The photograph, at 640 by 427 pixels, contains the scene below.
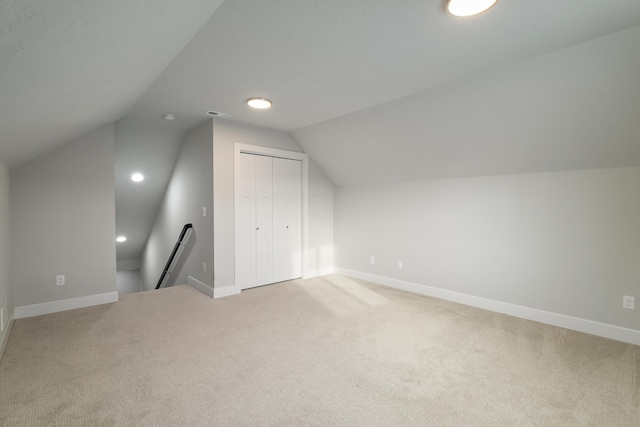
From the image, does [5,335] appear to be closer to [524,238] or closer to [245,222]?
[245,222]

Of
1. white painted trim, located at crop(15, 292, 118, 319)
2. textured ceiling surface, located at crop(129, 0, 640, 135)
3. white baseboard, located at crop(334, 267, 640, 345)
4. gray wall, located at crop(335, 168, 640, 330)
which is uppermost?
textured ceiling surface, located at crop(129, 0, 640, 135)

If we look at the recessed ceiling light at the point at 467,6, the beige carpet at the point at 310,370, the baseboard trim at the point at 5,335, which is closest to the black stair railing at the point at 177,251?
the beige carpet at the point at 310,370

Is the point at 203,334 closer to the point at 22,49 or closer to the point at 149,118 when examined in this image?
the point at 22,49

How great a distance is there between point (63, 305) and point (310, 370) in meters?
2.95

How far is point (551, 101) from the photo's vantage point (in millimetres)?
2484

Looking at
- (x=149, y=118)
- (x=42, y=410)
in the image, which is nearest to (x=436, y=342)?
(x=42, y=410)

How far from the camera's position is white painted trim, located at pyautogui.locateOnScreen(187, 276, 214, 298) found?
3.95 meters

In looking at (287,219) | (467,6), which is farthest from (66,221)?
(467,6)

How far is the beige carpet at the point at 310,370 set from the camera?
5.65 feet

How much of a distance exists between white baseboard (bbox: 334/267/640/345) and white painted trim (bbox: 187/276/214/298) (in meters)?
2.36

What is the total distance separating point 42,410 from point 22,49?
1.89m

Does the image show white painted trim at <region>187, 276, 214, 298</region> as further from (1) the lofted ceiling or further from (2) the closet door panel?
(1) the lofted ceiling

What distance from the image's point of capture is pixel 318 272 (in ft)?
16.5

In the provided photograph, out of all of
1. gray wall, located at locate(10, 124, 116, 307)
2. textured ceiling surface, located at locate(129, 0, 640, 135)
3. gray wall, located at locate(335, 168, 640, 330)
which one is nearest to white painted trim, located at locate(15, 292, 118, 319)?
gray wall, located at locate(10, 124, 116, 307)
